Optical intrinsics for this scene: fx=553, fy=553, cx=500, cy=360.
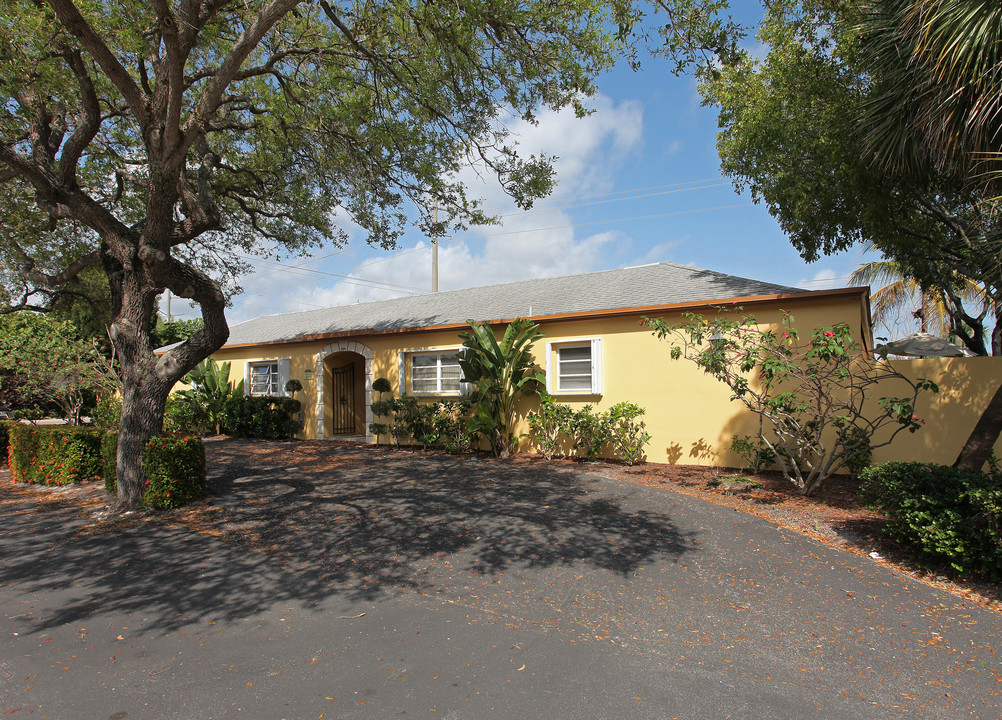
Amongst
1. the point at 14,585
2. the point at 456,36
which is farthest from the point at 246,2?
the point at 14,585

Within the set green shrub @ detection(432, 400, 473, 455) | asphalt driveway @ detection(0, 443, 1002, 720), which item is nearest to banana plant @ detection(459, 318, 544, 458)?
green shrub @ detection(432, 400, 473, 455)

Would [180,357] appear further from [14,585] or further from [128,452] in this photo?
[14,585]

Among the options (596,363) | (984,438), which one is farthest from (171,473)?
(984,438)

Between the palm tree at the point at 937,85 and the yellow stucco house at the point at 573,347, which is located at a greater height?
the palm tree at the point at 937,85

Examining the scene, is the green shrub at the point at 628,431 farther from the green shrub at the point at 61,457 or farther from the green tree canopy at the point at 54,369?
the green tree canopy at the point at 54,369

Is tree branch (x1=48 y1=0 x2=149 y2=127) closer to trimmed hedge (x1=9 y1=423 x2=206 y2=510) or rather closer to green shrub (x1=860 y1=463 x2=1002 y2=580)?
trimmed hedge (x1=9 y1=423 x2=206 y2=510)

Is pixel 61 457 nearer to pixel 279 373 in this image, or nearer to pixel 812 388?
pixel 279 373

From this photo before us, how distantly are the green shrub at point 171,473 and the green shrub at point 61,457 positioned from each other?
3.02 m

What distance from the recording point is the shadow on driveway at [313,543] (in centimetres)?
486

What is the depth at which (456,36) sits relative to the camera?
8266mm

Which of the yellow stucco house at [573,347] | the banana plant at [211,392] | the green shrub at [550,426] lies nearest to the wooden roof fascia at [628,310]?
the yellow stucco house at [573,347]

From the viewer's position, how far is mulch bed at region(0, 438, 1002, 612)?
5.38 meters

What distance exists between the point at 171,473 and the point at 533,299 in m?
8.90

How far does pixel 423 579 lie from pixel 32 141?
931cm
